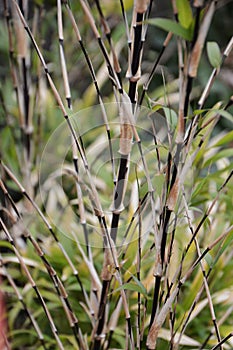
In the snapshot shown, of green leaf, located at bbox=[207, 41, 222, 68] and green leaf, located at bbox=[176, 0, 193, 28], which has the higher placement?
green leaf, located at bbox=[176, 0, 193, 28]

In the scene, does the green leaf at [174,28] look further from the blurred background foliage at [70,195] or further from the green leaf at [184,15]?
the blurred background foliage at [70,195]

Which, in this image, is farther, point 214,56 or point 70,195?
point 70,195

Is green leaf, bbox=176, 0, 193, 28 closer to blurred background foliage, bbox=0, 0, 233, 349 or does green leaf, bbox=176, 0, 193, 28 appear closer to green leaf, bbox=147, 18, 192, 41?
A: green leaf, bbox=147, 18, 192, 41

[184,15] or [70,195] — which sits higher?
[184,15]

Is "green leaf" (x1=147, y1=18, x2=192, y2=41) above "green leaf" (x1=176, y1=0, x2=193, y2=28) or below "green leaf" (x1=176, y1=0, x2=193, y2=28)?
below

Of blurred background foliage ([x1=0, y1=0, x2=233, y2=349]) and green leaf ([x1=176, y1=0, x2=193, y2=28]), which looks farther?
blurred background foliage ([x1=0, y1=0, x2=233, y2=349])

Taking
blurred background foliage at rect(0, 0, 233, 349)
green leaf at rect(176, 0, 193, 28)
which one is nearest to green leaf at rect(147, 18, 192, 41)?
green leaf at rect(176, 0, 193, 28)

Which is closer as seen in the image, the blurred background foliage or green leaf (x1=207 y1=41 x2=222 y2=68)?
green leaf (x1=207 y1=41 x2=222 y2=68)

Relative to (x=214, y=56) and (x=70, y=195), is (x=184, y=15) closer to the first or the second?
(x=214, y=56)

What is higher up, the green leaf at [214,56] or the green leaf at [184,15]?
the green leaf at [184,15]

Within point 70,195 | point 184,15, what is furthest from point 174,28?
point 70,195

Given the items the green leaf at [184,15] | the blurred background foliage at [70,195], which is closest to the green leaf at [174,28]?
the green leaf at [184,15]

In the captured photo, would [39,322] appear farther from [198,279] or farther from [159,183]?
[159,183]

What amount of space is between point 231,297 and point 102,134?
80 centimetres
